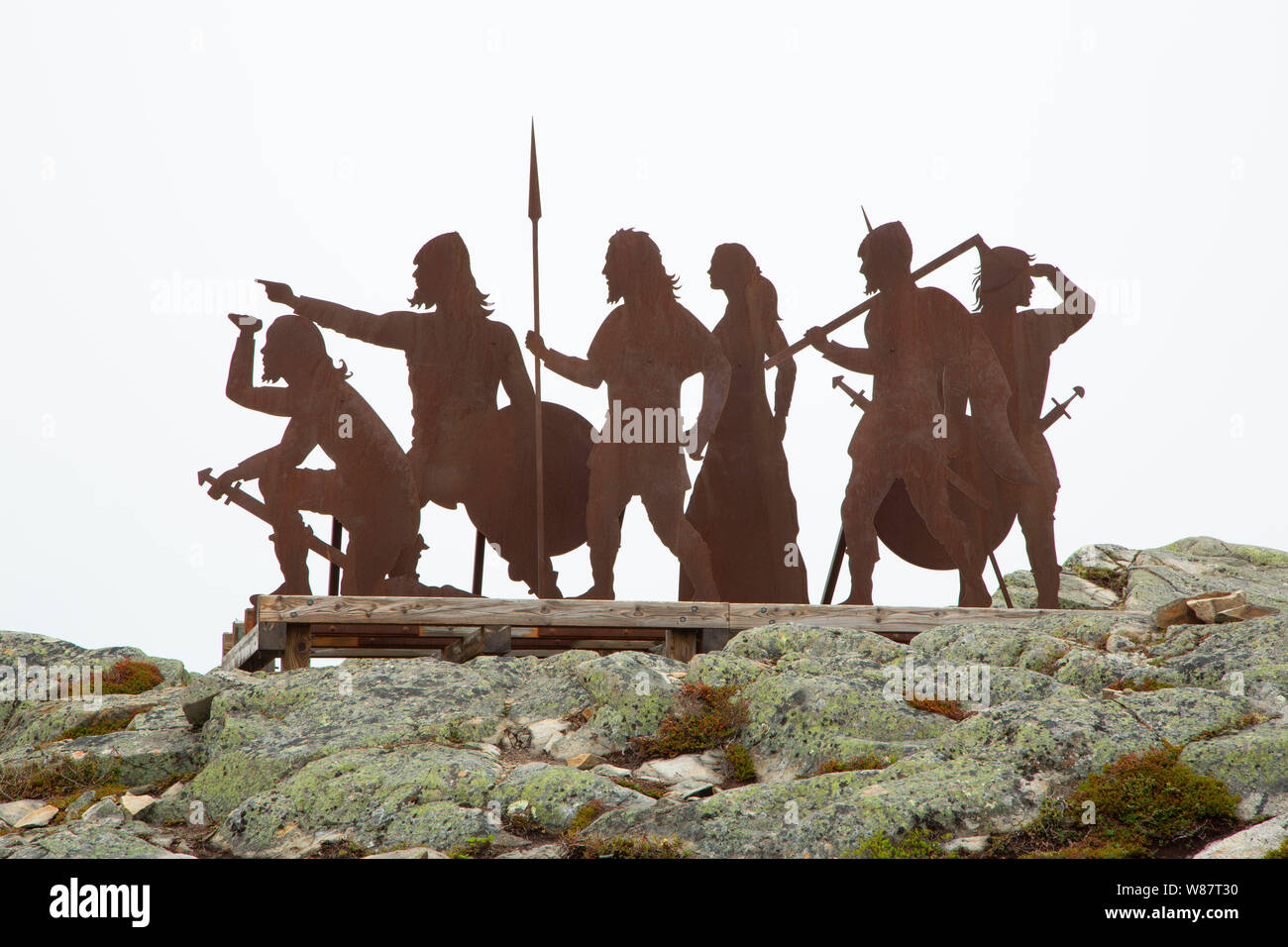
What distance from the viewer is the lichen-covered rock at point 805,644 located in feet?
29.6

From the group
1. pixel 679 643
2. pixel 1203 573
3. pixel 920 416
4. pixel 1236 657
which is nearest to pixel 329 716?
pixel 679 643

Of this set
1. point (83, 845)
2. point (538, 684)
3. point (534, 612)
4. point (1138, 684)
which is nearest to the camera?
point (83, 845)

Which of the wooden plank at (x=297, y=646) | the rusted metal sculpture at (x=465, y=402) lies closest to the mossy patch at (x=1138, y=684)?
the rusted metal sculpture at (x=465, y=402)

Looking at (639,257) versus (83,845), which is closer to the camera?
(83,845)

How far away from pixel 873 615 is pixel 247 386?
195 inches

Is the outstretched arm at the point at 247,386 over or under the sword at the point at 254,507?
over

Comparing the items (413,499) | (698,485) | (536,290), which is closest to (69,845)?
(413,499)

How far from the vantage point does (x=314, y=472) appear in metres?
11.6

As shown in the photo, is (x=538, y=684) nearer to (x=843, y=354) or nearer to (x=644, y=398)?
(x=644, y=398)

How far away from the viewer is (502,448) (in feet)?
39.1

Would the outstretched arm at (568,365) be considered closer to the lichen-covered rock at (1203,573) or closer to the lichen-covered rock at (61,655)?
the lichen-covered rock at (61,655)

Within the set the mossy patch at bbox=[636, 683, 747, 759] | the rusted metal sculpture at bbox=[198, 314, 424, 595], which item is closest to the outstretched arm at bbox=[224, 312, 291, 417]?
the rusted metal sculpture at bbox=[198, 314, 424, 595]

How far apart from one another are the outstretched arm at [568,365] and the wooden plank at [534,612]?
1.89 metres
